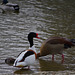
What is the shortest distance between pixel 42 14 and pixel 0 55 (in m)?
7.11

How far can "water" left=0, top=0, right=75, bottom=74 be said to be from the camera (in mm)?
8898

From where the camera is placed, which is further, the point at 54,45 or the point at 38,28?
the point at 38,28

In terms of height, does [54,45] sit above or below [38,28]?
above

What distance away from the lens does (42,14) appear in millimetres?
16016

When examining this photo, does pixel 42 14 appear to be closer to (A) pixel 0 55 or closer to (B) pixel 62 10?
(B) pixel 62 10

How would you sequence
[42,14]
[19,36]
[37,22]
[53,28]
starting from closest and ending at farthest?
[19,36], [53,28], [37,22], [42,14]

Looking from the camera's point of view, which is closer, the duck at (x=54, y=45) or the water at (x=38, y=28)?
the water at (x=38, y=28)

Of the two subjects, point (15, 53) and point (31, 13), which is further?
point (31, 13)

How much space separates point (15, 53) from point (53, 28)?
3.88m

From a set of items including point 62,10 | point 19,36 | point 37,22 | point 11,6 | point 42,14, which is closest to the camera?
point 19,36

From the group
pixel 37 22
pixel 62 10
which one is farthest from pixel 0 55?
pixel 62 10

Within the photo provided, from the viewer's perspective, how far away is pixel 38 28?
13.2 metres

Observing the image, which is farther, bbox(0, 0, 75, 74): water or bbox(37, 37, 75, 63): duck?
bbox(37, 37, 75, 63): duck

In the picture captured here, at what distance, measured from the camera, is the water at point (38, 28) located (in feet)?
29.2
